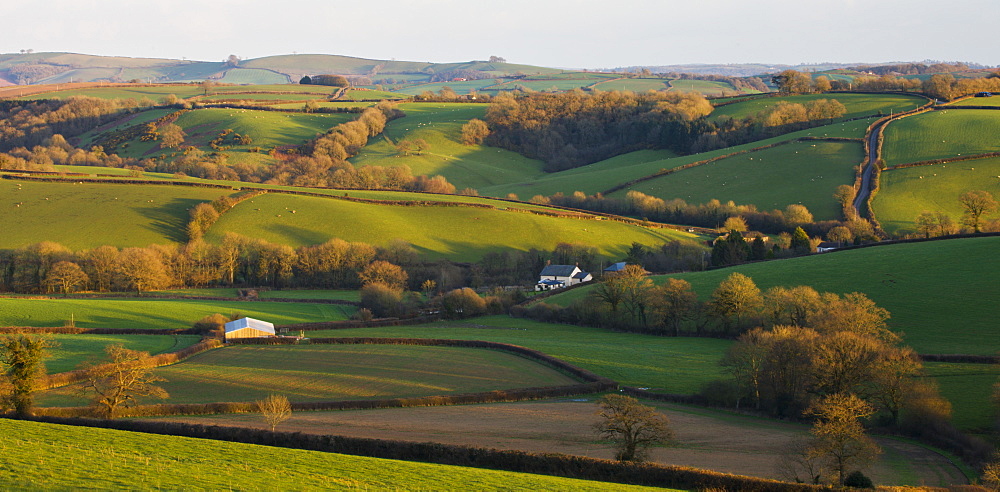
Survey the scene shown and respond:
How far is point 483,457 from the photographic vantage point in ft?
104

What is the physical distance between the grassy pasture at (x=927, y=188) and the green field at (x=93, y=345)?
259 ft

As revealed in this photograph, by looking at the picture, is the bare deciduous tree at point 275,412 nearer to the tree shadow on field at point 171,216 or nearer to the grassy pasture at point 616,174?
the tree shadow on field at point 171,216

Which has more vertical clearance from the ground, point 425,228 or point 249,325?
point 425,228

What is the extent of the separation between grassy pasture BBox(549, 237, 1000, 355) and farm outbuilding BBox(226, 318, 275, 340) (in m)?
27.4

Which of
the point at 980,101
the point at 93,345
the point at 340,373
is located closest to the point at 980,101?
the point at 980,101

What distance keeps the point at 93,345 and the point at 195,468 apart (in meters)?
38.0

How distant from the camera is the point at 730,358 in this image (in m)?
48.7

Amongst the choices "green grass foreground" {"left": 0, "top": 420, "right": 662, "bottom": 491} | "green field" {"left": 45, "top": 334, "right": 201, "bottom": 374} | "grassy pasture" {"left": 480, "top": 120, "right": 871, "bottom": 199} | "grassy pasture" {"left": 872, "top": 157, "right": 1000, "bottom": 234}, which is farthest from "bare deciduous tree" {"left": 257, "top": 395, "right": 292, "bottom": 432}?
"grassy pasture" {"left": 480, "top": 120, "right": 871, "bottom": 199}

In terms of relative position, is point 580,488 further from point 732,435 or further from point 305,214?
point 305,214

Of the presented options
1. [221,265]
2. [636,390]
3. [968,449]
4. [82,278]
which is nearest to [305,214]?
[221,265]

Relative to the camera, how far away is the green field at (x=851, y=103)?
497ft

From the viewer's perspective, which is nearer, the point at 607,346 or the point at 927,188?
the point at 607,346

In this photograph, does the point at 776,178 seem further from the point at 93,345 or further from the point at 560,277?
the point at 93,345

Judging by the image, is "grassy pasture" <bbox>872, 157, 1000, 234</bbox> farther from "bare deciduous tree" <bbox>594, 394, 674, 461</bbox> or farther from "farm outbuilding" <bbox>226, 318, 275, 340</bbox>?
"bare deciduous tree" <bbox>594, 394, 674, 461</bbox>
